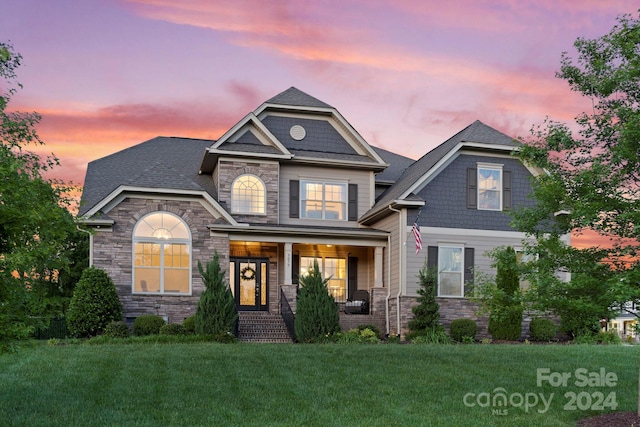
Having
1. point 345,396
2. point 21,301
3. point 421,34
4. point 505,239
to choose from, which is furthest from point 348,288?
point 21,301

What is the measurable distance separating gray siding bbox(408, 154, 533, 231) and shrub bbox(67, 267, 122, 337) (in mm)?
10293

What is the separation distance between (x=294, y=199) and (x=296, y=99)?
154 inches

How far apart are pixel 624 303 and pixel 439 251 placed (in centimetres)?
1550

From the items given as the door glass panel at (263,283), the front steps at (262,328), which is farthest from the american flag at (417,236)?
the door glass panel at (263,283)

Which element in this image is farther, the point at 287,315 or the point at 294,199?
the point at 294,199

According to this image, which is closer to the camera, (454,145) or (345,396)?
(345,396)

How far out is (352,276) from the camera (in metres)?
27.2

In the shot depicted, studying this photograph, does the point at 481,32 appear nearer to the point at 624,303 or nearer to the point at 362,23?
the point at 362,23

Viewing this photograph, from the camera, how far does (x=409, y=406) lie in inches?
400

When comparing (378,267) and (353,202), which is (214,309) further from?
(353,202)

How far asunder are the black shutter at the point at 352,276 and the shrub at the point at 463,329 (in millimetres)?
5342

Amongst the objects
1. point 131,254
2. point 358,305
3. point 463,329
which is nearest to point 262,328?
point 358,305

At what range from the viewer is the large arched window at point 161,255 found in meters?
22.9

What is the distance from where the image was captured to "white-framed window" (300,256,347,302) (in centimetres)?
2675
